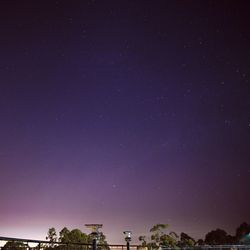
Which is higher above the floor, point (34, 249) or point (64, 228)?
point (64, 228)

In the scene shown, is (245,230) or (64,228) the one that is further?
(245,230)

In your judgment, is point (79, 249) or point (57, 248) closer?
point (57, 248)

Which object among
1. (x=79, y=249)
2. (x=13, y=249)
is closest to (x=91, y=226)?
(x=79, y=249)

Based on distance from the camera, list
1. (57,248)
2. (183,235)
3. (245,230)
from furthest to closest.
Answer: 1. (245,230)
2. (183,235)
3. (57,248)

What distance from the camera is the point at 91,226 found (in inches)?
612

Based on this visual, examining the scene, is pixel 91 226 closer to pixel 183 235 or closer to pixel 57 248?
pixel 57 248

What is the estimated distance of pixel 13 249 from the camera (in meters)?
8.62

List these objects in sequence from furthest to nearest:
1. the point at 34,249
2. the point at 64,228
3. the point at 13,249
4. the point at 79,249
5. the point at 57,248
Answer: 1. the point at 64,228
2. the point at 79,249
3. the point at 57,248
4. the point at 34,249
5. the point at 13,249

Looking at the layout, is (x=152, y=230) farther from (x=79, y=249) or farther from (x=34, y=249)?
(x=34, y=249)

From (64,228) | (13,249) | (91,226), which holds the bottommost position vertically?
(13,249)

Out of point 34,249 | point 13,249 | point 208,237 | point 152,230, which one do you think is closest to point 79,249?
point 34,249

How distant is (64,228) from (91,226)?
164ft

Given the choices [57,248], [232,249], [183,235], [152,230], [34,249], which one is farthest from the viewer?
[183,235]

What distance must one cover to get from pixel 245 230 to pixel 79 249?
80535 mm
